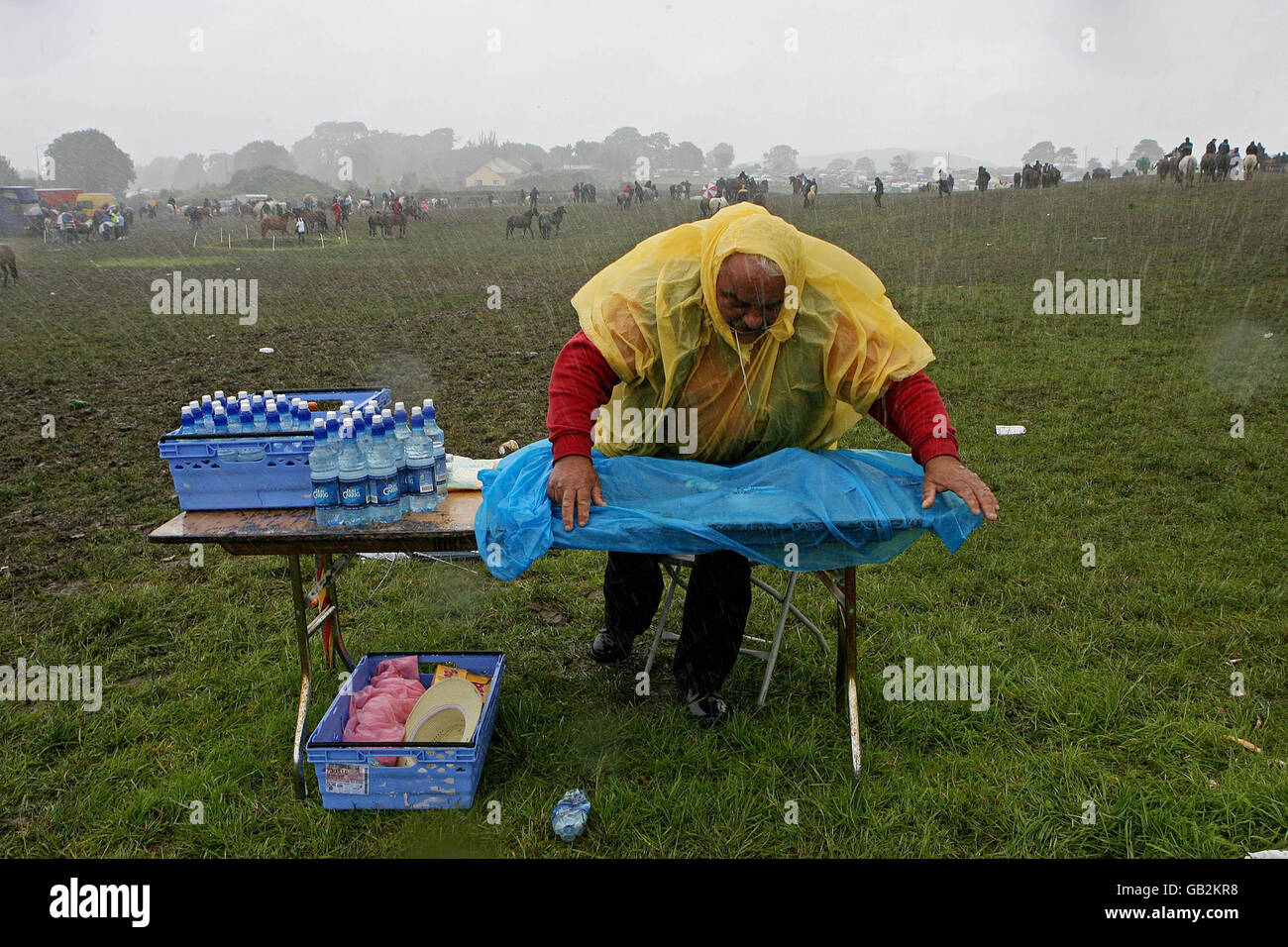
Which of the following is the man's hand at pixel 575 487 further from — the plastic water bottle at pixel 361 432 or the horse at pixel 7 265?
the horse at pixel 7 265

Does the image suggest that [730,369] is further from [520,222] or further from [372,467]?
[520,222]

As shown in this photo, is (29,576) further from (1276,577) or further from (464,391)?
(1276,577)

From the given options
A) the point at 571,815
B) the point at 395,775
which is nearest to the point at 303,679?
the point at 395,775

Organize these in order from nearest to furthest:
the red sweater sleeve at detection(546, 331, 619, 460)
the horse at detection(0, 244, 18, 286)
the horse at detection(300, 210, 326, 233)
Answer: the red sweater sleeve at detection(546, 331, 619, 460)
the horse at detection(0, 244, 18, 286)
the horse at detection(300, 210, 326, 233)

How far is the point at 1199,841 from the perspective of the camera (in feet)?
8.94

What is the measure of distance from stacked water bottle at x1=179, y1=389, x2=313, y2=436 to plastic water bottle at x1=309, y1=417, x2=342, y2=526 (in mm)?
284

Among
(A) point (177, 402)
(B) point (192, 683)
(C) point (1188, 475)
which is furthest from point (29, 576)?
(C) point (1188, 475)

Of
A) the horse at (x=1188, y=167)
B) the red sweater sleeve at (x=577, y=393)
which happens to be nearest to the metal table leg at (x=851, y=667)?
the red sweater sleeve at (x=577, y=393)

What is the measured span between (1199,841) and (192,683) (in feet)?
12.6

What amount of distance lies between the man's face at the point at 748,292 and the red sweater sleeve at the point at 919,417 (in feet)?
1.79

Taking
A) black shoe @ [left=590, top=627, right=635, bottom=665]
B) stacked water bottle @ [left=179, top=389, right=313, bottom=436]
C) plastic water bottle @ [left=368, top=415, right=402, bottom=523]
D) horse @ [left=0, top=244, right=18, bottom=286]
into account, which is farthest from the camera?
horse @ [left=0, top=244, right=18, bottom=286]

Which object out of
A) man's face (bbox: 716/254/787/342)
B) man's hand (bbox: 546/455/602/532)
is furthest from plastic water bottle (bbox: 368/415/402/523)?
man's face (bbox: 716/254/787/342)

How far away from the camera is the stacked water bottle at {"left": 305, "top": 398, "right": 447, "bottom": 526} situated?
9.52ft

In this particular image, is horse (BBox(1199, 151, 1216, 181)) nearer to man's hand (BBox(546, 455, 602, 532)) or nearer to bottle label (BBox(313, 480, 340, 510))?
man's hand (BBox(546, 455, 602, 532))
